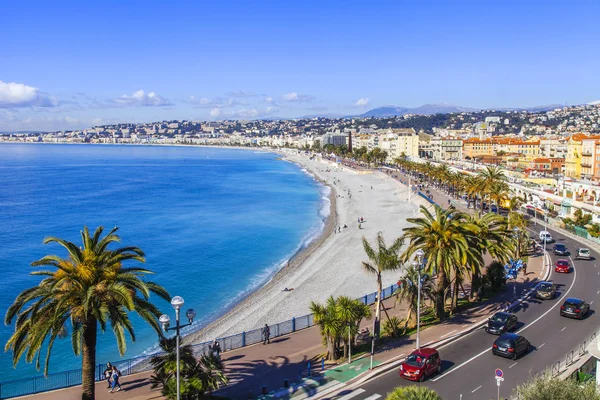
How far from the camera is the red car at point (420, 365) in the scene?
16.3 meters

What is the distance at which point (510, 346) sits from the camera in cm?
1791

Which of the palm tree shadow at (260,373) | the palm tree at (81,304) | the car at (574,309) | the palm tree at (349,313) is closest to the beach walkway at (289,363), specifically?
the palm tree shadow at (260,373)

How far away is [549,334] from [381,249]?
7785 mm

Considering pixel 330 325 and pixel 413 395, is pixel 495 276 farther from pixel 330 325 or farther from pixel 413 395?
pixel 413 395

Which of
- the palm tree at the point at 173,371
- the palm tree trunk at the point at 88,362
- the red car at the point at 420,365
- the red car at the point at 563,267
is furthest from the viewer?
the red car at the point at 563,267

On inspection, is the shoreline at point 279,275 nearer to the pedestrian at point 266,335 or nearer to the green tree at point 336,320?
the pedestrian at point 266,335

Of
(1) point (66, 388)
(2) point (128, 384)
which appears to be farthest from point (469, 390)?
(1) point (66, 388)

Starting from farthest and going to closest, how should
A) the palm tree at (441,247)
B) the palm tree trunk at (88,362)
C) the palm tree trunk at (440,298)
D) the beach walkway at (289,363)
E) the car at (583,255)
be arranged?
the car at (583,255) → the palm tree trunk at (440,298) → the palm tree at (441,247) → the beach walkway at (289,363) → the palm tree trunk at (88,362)

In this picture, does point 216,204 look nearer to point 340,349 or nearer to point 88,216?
point 88,216

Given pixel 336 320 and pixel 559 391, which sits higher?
pixel 559 391

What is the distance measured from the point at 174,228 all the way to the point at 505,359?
2022 inches

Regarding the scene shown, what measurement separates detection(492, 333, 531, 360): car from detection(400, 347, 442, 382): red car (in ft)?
9.16

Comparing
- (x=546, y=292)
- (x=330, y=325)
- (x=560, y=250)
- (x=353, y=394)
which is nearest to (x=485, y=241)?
(x=546, y=292)

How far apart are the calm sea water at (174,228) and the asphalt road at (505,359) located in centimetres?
1631
